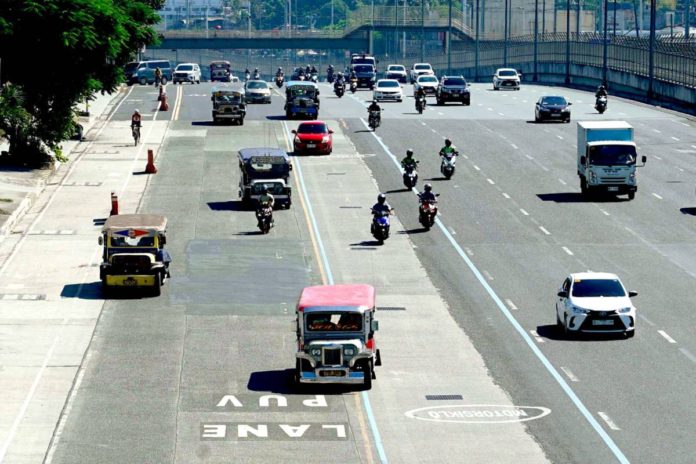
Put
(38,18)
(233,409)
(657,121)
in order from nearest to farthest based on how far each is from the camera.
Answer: (233,409), (38,18), (657,121)

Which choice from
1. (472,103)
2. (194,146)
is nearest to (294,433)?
(194,146)

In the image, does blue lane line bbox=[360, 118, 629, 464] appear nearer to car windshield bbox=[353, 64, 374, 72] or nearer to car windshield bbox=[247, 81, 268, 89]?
car windshield bbox=[247, 81, 268, 89]

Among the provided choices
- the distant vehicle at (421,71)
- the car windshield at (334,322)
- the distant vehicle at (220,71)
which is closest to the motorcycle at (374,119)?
the distant vehicle at (421,71)

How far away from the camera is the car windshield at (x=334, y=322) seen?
38875mm

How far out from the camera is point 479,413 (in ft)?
124

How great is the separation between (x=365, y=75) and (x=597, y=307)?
96.4 meters

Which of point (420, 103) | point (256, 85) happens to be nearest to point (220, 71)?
point (256, 85)

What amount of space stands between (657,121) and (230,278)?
54.6m

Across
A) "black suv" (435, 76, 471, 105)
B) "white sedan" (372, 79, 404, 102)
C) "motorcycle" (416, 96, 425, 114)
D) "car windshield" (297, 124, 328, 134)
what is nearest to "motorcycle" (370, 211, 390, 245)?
"car windshield" (297, 124, 328, 134)

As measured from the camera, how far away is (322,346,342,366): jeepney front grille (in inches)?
Result: 1532

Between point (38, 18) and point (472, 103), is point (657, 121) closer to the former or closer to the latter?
point (472, 103)

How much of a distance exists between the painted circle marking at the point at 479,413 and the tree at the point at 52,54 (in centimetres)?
4676

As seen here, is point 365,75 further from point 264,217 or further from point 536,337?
point 536,337

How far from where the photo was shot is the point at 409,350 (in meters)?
45.1
